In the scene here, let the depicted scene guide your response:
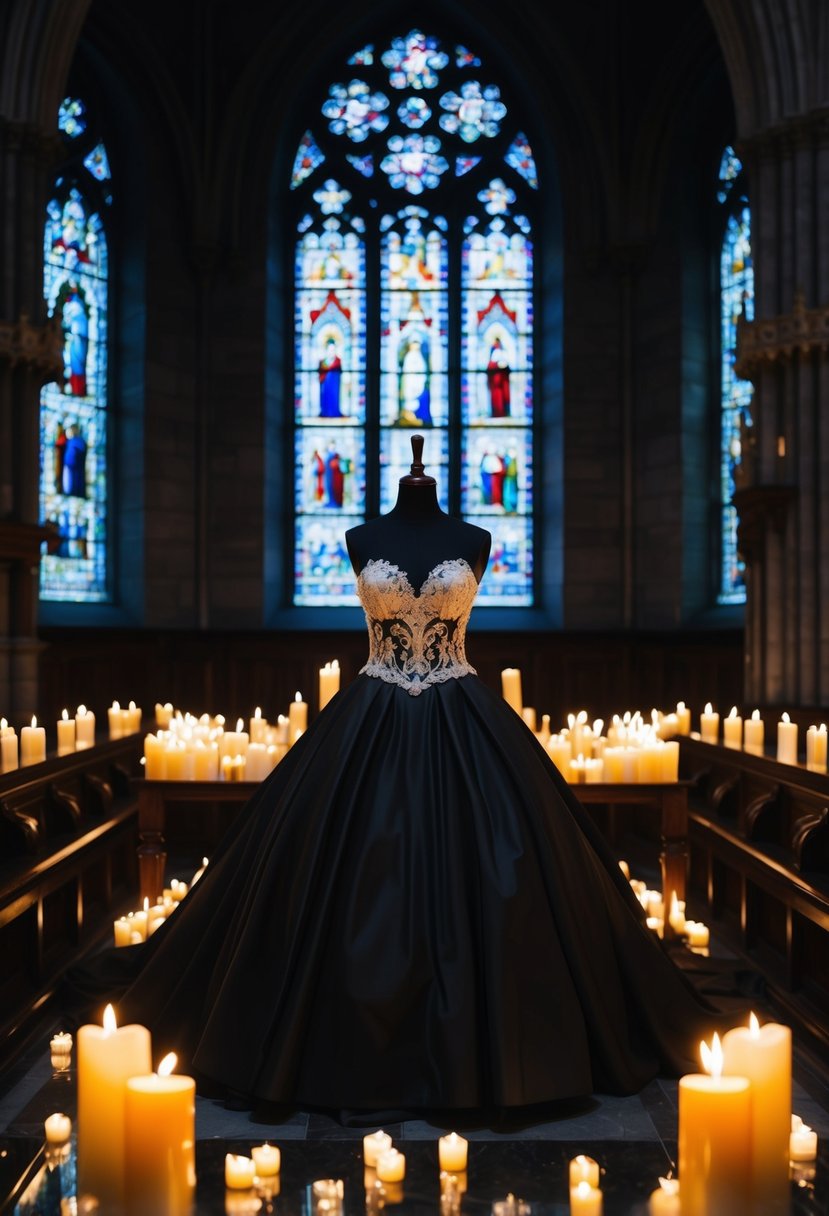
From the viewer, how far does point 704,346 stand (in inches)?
387

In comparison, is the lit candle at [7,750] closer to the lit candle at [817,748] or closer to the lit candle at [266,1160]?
the lit candle at [266,1160]

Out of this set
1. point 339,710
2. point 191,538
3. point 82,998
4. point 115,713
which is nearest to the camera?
point 339,710

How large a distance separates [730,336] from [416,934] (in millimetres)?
7309

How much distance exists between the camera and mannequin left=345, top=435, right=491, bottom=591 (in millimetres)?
4117

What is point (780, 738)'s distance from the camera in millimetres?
5500

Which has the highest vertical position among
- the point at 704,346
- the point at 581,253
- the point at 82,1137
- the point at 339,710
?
the point at 581,253

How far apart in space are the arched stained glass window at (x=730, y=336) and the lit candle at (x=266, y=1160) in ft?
24.8

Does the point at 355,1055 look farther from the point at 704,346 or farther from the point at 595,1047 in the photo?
the point at 704,346

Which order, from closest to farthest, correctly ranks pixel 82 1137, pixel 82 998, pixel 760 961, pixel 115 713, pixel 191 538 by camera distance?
pixel 82 1137 < pixel 82 998 < pixel 760 961 < pixel 115 713 < pixel 191 538

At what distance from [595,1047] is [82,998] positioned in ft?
6.08

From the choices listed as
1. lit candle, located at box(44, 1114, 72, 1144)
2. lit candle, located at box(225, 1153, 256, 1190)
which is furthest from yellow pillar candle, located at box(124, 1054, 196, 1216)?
lit candle, located at box(44, 1114, 72, 1144)

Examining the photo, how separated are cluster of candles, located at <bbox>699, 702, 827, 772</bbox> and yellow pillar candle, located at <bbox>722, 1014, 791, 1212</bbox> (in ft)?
10.0

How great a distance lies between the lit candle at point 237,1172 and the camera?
221 centimetres

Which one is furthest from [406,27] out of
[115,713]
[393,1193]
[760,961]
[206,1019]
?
[393,1193]
